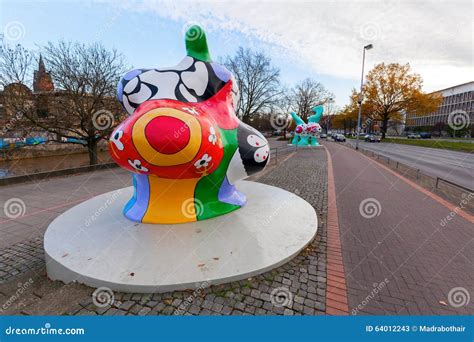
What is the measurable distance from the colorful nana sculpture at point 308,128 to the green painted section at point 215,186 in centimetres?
2089

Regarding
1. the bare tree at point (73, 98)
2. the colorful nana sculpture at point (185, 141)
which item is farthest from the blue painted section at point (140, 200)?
the bare tree at point (73, 98)

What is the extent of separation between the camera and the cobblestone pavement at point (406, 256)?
2.79 m

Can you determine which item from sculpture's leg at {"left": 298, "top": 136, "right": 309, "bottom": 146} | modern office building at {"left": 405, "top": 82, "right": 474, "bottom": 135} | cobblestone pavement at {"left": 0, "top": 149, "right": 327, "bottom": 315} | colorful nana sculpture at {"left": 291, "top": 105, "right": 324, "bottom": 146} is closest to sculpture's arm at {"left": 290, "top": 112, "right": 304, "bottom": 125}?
colorful nana sculpture at {"left": 291, "top": 105, "right": 324, "bottom": 146}

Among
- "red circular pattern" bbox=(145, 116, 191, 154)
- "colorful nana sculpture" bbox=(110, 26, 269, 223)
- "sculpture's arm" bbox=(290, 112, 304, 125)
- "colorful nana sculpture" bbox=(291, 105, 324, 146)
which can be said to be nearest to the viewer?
"red circular pattern" bbox=(145, 116, 191, 154)

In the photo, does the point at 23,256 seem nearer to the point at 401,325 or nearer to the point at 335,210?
the point at 401,325

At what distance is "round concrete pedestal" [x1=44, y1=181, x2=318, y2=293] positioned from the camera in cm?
296

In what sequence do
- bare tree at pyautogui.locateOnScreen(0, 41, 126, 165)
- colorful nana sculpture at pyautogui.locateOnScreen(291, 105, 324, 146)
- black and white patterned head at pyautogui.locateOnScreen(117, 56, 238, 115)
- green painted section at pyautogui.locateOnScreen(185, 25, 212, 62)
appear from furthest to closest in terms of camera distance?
colorful nana sculpture at pyautogui.locateOnScreen(291, 105, 324, 146), bare tree at pyautogui.locateOnScreen(0, 41, 126, 165), green painted section at pyautogui.locateOnScreen(185, 25, 212, 62), black and white patterned head at pyautogui.locateOnScreen(117, 56, 238, 115)

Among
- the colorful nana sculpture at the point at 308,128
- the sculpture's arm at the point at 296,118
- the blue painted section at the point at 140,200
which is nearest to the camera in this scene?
the blue painted section at the point at 140,200

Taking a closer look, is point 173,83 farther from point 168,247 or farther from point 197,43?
point 168,247

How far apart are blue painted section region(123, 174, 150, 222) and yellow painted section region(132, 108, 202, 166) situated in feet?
3.69

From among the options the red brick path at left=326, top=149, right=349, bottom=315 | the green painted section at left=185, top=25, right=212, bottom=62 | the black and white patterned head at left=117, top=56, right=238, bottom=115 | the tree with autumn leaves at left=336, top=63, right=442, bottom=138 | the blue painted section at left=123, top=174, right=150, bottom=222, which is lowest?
the red brick path at left=326, top=149, right=349, bottom=315

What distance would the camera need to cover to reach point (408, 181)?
963 centimetres

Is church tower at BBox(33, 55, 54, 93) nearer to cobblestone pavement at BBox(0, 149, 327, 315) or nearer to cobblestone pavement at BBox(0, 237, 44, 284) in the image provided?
cobblestone pavement at BBox(0, 237, 44, 284)

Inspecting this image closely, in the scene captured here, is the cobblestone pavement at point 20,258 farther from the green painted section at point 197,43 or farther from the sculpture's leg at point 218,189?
the green painted section at point 197,43
